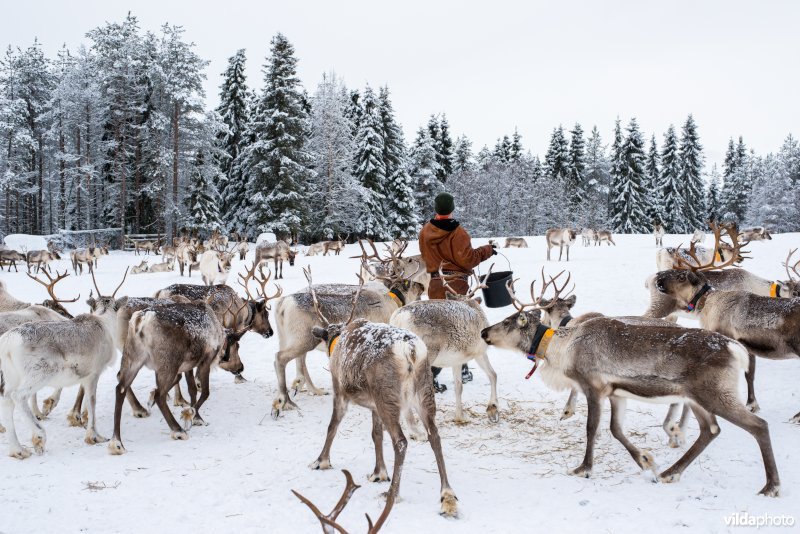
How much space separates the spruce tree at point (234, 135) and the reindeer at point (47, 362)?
32064mm

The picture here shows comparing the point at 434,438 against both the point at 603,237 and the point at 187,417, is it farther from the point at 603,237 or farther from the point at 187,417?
the point at 603,237

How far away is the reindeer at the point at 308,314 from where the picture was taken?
616cm

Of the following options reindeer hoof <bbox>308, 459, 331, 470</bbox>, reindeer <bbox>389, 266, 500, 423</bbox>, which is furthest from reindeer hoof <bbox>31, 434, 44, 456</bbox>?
reindeer <bbox>389, 266, 500, 423</bbox>

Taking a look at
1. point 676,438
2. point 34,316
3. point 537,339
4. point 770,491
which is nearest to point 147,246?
point 34,316

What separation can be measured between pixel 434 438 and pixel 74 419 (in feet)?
12.9

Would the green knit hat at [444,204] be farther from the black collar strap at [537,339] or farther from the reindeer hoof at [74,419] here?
the reindeer hoof at [74,419]

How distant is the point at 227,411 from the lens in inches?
241

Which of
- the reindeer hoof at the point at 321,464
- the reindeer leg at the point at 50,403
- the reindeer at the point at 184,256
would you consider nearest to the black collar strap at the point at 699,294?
the reindeer hoof at the point at 321,464

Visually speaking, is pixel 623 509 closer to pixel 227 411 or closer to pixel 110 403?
pixel 227 411

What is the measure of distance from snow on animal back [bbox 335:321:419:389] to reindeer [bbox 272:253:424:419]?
1913 millimetres

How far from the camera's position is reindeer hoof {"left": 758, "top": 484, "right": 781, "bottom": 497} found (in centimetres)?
380

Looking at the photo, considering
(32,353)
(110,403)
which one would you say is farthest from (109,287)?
(32,353)

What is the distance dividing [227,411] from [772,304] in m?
5.92

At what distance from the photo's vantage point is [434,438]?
152 inches
